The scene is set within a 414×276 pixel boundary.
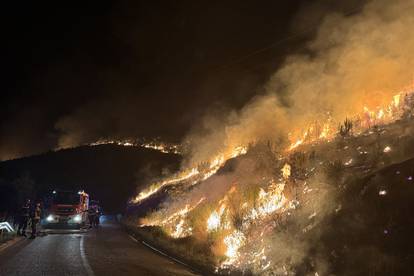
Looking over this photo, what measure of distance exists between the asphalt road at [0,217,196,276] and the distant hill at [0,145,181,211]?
43.9 m

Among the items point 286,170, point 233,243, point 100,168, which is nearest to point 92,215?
point 233,243

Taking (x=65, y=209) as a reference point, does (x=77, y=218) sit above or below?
below

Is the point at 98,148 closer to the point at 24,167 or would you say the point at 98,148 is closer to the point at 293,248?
the point at 24,167

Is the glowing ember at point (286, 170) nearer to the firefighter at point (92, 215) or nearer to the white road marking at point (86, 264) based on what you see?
the white road marking at point (86, 264)

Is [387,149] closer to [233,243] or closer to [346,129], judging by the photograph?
[346,129]

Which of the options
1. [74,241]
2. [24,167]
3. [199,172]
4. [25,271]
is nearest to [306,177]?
[25,271]

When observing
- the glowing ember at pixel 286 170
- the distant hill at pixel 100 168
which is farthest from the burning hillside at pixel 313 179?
the distant hill at pixel 100 168

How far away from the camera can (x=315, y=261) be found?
941 cm

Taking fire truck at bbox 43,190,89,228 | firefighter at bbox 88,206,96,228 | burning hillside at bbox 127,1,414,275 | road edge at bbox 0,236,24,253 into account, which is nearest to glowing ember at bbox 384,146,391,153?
burning hillside at bbox 127,1,414,275

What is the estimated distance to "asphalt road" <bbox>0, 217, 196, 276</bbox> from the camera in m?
11.2

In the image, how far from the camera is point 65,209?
26.8 meters

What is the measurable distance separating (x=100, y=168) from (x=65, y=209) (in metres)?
54.3

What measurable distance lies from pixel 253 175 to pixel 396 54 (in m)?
6.89

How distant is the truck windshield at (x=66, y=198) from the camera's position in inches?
1064
